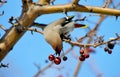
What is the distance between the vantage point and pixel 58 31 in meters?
1.59

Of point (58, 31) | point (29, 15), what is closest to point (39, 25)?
point (29, 15)

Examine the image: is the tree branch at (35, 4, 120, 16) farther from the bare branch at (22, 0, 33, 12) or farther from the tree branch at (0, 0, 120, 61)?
the bare branch at (22, 0, 33, 12)

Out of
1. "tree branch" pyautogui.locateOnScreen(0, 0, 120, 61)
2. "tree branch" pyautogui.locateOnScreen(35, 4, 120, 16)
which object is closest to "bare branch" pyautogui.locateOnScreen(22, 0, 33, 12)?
"tree branch" pyautogui.locateOnScreen(0, 0, 120, 61)

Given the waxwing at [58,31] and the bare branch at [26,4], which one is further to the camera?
the bare branch at [26,4]

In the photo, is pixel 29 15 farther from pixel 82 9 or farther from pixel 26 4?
pixel 82 9

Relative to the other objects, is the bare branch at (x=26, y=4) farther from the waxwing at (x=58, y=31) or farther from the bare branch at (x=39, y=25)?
the waxwing at (x=58, y=31)

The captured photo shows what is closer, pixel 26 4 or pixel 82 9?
pixel 82 9

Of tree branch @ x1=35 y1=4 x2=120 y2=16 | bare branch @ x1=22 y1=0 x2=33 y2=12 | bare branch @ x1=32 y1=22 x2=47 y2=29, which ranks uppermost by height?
tree branch @ x1=35 y1=4 x2=120 y2=16

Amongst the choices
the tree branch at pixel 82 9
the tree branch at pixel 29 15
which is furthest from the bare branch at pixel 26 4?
the tree branch at pixel 82 9

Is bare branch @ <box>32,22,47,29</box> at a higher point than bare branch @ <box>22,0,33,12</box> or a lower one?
lower

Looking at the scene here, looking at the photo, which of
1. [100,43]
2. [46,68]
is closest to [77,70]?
[46,68]

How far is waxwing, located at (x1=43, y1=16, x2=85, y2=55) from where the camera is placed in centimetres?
157

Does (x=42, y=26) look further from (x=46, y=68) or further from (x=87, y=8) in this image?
(x=46, y=68)

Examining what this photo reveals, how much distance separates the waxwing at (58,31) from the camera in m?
1.57
